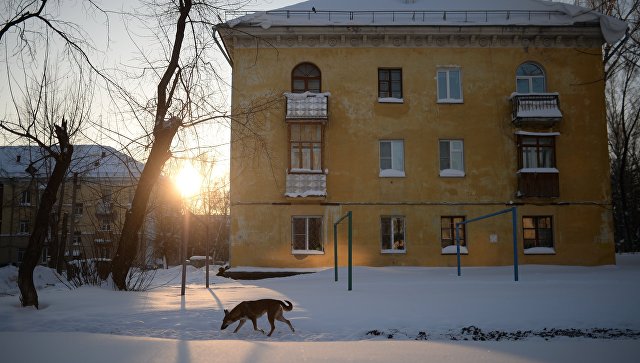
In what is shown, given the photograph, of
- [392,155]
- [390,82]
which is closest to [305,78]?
[390,82]

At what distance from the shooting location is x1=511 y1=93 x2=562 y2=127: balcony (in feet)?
74.6

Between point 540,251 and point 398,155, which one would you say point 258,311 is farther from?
point 540,251

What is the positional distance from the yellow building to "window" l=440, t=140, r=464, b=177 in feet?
0.22

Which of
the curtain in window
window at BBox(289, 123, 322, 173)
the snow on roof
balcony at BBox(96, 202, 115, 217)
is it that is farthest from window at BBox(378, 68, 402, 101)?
balcony at BBox(96, 202, 115, 217)

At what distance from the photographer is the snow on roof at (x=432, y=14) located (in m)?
23.2

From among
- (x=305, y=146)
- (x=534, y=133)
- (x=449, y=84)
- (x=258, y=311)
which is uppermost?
(x=449, y=84)

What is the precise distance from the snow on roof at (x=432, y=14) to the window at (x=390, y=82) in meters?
2.18

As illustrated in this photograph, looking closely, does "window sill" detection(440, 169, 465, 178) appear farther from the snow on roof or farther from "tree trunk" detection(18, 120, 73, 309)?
"tree trunk" detection(18, 120, 73, 309)

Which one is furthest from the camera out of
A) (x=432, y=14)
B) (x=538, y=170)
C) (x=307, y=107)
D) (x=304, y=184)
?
(x=432, y=14)

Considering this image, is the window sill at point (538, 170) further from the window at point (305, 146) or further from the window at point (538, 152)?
the window at point (305, 146)

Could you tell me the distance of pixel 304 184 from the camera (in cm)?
2245

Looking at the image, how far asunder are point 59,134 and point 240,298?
573cm

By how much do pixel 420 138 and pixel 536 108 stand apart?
17.6 feet

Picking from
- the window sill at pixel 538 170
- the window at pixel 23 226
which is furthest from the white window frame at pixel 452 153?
the window at pixel 23 226
